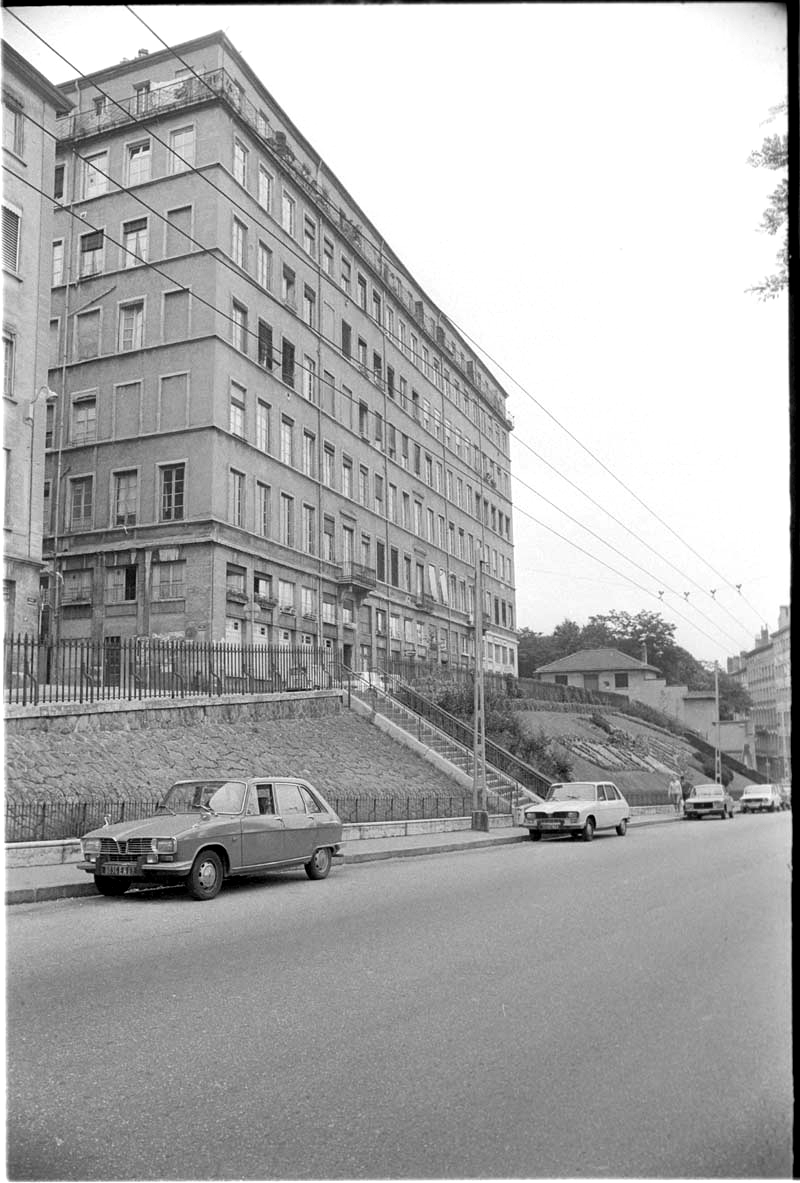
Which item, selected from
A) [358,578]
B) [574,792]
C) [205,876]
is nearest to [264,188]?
[358,578]

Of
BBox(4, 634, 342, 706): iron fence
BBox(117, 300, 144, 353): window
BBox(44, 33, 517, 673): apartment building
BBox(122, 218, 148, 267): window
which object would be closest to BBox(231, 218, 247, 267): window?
BBox(44, 33, 517, 673): apartment building

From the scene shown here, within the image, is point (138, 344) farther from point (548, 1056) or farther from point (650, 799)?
point (650, 799)

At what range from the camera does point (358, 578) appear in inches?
582

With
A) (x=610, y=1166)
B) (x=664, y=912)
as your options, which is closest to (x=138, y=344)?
(x=664, y=912)

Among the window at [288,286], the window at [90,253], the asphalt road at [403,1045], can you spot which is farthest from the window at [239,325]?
the asphalt road at [403,1045]

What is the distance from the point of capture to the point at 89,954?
283 inches

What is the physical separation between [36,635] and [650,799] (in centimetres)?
1581

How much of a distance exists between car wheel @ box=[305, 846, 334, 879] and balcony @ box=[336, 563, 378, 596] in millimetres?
3911

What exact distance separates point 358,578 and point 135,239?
622 centimetres

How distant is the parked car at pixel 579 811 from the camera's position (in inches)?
858

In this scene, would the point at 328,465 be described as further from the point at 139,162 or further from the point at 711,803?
the point at 711,803

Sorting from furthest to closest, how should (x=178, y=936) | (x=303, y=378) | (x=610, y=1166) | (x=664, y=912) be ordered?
(x=303, y=378), (x=664, y=912), (x=178, y=936), (x=610, y=1166)

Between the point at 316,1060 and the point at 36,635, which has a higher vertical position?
the point at 36,635

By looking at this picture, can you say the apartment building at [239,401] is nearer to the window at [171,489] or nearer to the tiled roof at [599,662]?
the window at [171,489]
